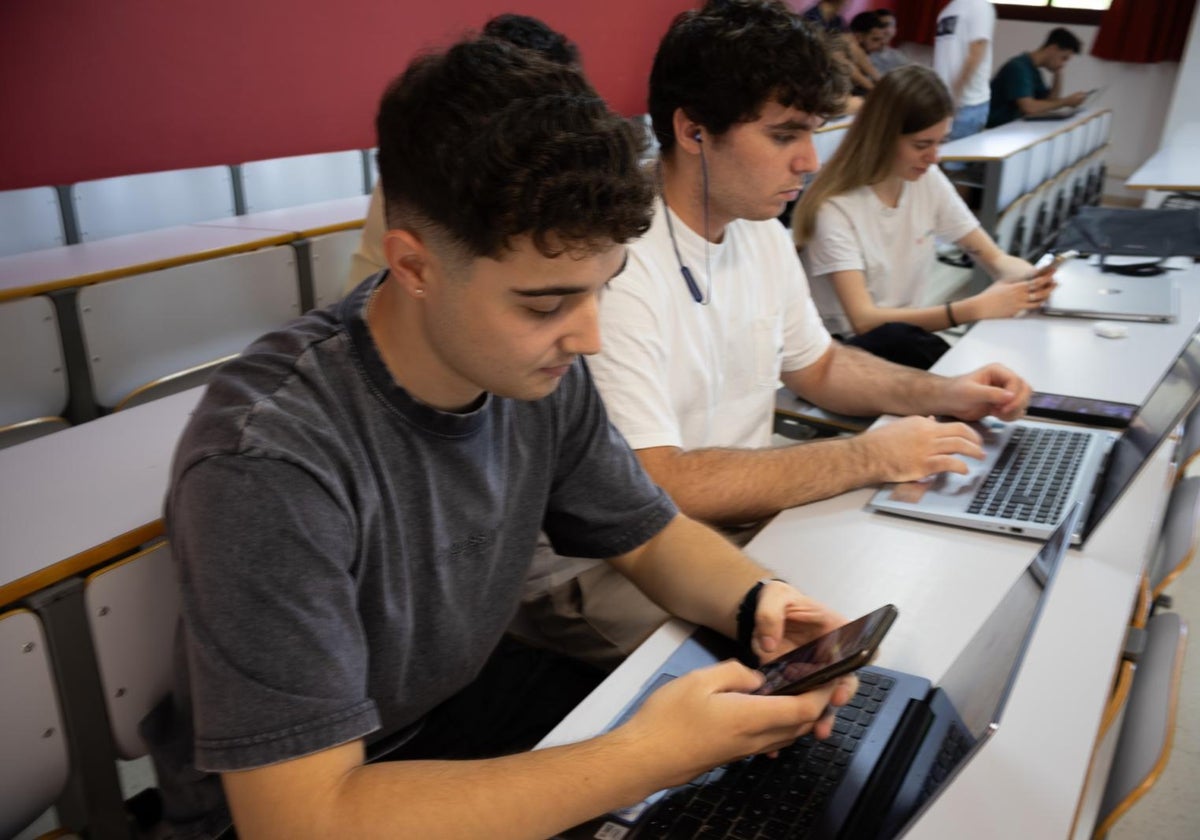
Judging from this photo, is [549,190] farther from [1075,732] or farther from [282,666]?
[1075,732]

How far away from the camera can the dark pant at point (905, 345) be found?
2.39 meters

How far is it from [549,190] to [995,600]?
73cm

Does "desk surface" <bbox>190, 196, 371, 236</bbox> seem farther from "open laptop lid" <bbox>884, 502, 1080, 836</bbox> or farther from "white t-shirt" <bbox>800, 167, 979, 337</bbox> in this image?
"open laptop lid" <bbox>884, 502, 1080, 836</bbox>

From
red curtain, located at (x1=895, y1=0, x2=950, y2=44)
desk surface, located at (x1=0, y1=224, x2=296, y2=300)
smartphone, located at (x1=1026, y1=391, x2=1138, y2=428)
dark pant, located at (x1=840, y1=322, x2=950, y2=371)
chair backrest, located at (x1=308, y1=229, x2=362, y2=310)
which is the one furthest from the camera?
red curtain, located at (x1=895, y1=0, x2=950, y2=44)

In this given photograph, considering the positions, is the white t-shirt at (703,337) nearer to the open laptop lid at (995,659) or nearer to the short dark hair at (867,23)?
the open laptop lid at (995,659)

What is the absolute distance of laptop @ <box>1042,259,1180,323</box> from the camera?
92.1 inches

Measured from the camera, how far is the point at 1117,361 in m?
2.03

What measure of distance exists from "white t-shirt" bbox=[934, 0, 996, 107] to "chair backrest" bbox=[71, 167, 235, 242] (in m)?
4.43

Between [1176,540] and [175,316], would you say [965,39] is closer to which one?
[175,316]

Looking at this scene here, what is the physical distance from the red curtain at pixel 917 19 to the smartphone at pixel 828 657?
30.5 feet

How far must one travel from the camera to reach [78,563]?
1062 millimetres

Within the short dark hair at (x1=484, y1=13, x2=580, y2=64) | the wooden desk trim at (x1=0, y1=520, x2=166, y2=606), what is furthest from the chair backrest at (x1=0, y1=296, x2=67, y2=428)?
the wooden desk trim at (x1=0, y1=520, x2=166, y2=606)

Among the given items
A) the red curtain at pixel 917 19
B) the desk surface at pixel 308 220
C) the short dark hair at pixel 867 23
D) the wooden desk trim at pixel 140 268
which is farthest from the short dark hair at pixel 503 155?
the red curtain at pixel 917 19

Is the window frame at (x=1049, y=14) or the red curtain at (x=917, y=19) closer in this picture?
the window frame at (x=1049, y=14)
